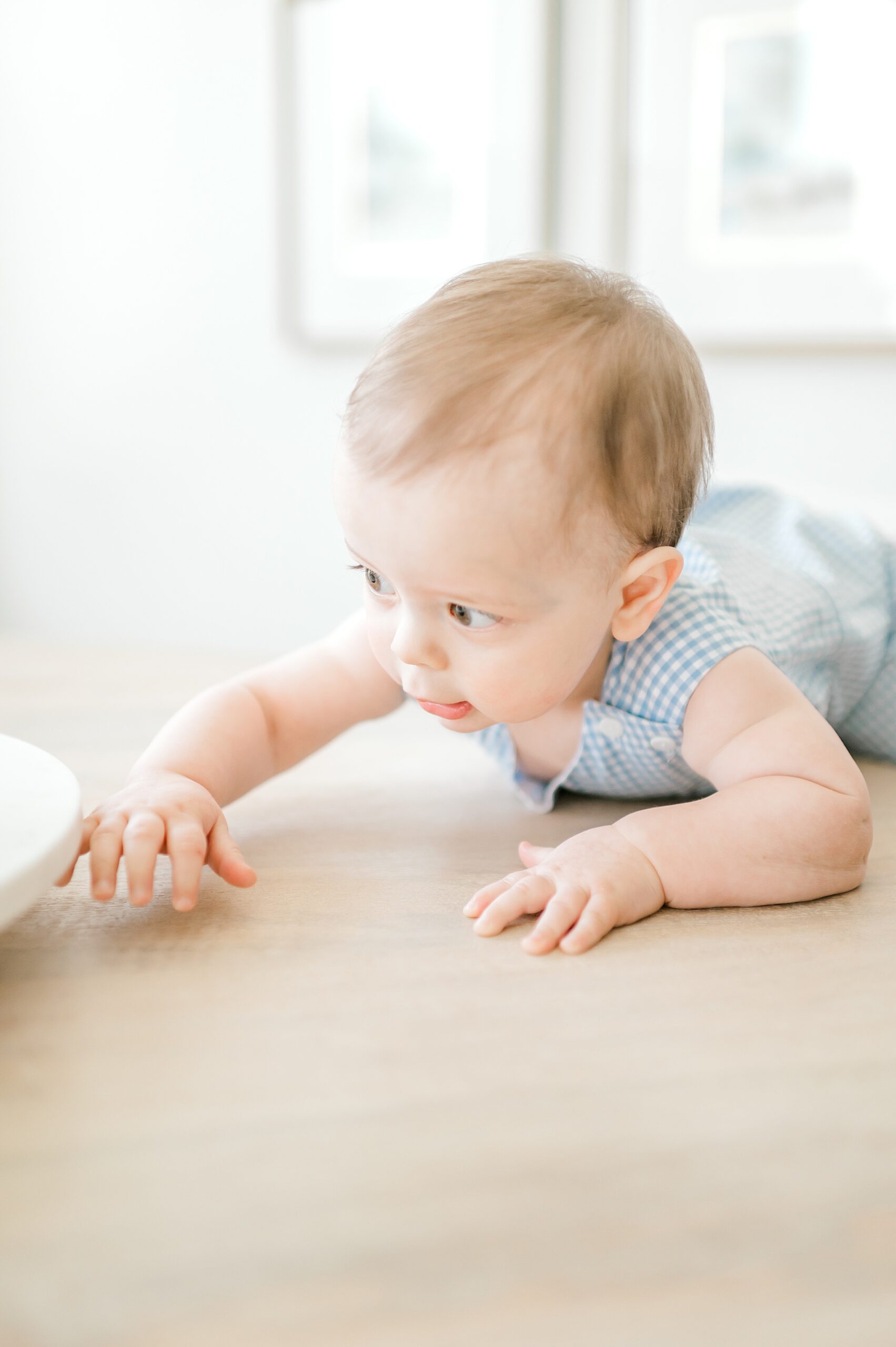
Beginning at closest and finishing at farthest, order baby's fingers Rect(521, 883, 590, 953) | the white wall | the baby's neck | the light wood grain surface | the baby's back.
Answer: the light wood grain surface < baby's fingers Rect(521, 883, 590, 953) < the baby's neck < the baby's back < the white wall

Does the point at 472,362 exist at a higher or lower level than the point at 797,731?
higher

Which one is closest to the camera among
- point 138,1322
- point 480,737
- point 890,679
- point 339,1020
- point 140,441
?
point 138,1322

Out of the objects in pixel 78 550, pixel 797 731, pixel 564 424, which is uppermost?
pixel 564 424

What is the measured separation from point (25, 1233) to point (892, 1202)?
27cm

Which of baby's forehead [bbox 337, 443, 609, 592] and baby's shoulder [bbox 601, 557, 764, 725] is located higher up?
baby's forehead [bbox 337, 443, 609, 592]

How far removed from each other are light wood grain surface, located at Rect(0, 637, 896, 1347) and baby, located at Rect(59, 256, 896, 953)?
31 mm

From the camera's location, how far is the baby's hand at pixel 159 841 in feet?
1.81

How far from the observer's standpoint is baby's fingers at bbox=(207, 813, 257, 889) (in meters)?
0.58

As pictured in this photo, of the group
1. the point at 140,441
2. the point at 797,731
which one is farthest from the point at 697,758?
the point at 140,441

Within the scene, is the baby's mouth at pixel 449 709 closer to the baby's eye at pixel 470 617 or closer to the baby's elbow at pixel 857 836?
the baby's eye at pixel 470 617

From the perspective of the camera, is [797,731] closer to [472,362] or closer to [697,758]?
[697,758]

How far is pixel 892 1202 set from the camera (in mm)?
365

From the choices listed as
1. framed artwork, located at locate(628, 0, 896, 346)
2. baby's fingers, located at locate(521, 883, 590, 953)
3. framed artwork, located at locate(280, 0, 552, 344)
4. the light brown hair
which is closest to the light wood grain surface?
baby's fingers, located at locate(521, 883, 590, 953)

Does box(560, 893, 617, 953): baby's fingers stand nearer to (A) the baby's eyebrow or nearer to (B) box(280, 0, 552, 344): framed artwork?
(A) the baby's eyebrow
